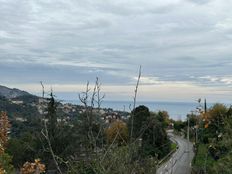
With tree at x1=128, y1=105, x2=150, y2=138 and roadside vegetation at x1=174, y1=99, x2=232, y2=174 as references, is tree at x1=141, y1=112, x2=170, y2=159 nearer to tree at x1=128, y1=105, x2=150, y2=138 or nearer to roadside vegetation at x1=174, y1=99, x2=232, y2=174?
tree at x1=128, y1=105, x2=150, y2=138

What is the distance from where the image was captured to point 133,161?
337cm

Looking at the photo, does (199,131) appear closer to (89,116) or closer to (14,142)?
(89,116)

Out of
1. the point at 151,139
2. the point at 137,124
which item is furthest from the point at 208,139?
the point at 151,139

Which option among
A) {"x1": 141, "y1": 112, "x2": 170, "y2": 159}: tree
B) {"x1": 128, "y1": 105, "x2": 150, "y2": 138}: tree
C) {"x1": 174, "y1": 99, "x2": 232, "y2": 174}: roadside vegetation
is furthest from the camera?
{"x1": 141, "y1": 112, "x2": 170, "y2": 159}: tree

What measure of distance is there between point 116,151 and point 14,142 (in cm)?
2578

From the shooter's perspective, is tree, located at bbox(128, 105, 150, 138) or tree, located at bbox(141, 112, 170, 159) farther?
tree, located at bbox(141, 112, 170, 159)

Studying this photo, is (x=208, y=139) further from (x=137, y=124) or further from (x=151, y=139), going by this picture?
(x=151, y=139)

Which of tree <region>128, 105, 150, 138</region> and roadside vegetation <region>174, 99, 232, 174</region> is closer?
tree <region>128, 105, 150, 138</region>

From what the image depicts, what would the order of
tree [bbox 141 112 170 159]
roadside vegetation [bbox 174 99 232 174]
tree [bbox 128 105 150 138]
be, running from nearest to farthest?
tree [bbox 128 105 150 138]
roadside vegetation [bbox 174 99 232 174]
tree [bbox 141 112 170 159]

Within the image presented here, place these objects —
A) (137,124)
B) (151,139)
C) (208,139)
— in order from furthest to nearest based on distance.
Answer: (151,139)
(137,124)
(208,139)

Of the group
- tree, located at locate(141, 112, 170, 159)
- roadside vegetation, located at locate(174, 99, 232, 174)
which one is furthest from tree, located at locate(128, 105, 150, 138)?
roadside vegetation, located at locate(174, 99, 232, 174)

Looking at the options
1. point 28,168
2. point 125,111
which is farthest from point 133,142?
point 28,168

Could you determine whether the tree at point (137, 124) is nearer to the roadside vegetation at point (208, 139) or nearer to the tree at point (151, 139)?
the tree at point (151, 139)

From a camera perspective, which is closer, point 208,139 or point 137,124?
point 208,139
